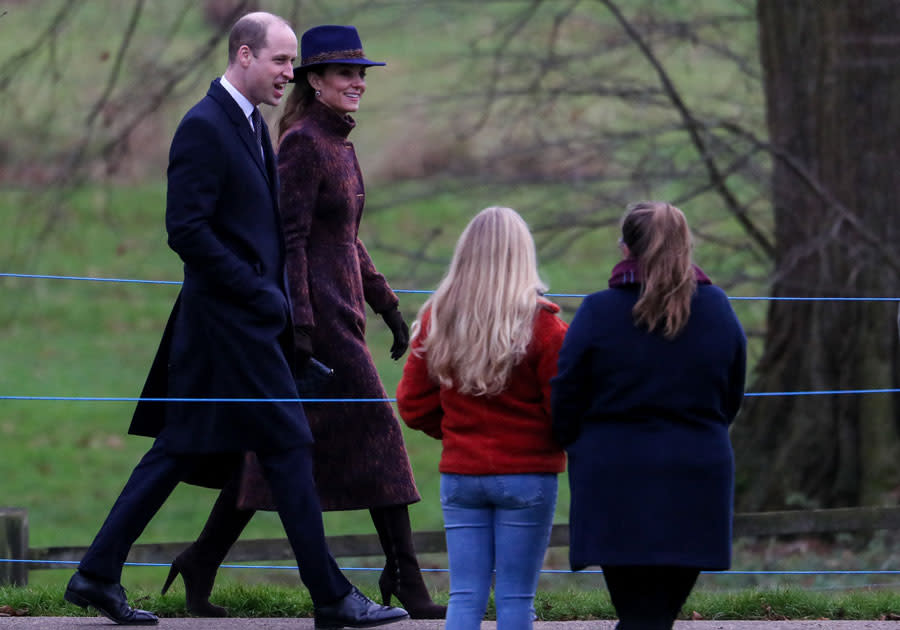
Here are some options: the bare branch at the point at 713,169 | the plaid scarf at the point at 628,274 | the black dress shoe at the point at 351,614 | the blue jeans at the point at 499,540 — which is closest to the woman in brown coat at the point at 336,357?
the black dress shoe at the point at 351,614

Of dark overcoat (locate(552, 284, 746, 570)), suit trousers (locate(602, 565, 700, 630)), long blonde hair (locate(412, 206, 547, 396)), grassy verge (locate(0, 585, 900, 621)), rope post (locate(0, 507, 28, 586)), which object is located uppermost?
long blonde hair (locate(412, 206, 547, 396))

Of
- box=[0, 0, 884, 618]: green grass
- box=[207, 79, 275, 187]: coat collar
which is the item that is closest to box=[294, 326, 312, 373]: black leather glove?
box=[207, 79, 275, 187]: coat collar

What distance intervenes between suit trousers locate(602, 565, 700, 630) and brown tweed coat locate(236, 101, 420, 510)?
131 centimetres

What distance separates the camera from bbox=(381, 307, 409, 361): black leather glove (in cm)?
584

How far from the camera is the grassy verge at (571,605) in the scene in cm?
591

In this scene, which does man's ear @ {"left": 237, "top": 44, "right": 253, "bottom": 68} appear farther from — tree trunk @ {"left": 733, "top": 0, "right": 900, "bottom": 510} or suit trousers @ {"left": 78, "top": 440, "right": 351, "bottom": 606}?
tree trunk @ {"left": 733, "top": 0, "right": 900, "bottom": 510}

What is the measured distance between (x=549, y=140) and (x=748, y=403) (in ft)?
6.80

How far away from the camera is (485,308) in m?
4.56

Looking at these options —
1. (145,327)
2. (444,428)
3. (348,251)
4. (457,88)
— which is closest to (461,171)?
(457,88)

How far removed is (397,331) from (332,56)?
994mm

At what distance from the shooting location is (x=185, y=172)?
16.8ft

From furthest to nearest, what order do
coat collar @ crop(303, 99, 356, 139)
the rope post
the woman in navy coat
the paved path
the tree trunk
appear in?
the tree trunk → the rope post → coat collar @ crop(303, 99, 356, 139) → the paved path → the woman in navy coat

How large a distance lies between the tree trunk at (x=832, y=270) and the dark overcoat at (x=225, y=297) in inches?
191

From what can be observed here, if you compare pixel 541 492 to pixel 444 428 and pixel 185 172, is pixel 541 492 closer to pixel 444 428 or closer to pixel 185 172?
pixel 444 428
